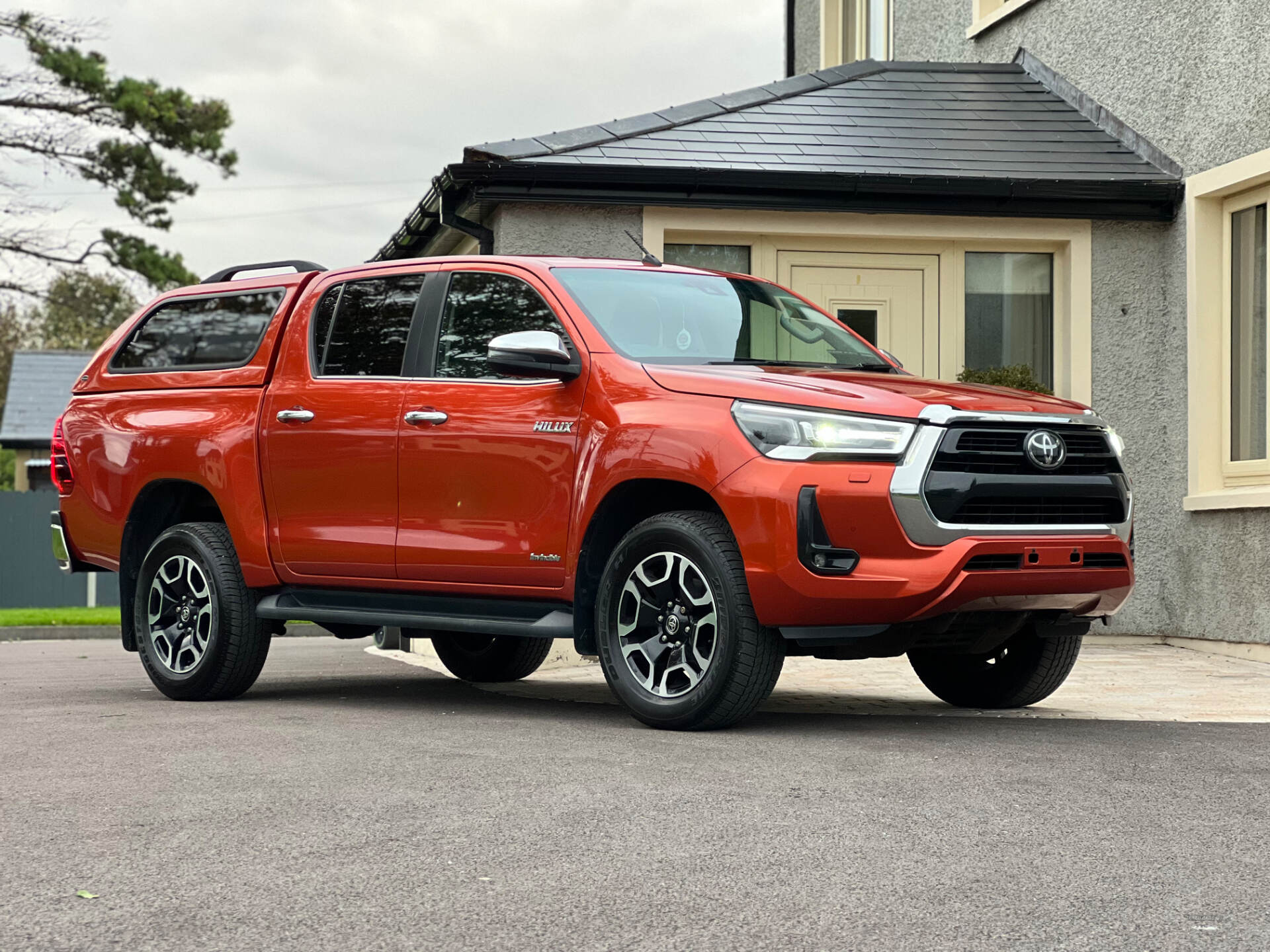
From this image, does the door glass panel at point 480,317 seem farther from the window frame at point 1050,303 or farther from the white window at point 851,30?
the white window at point 851,30

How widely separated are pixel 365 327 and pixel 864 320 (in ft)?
17.7

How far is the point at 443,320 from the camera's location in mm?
7574

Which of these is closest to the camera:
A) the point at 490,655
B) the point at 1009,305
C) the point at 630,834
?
the point at 630,834

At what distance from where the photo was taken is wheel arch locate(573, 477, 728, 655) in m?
6.69

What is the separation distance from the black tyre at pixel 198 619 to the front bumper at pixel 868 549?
9.39 feet

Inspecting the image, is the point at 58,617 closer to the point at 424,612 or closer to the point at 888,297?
Result: the point at 888,297

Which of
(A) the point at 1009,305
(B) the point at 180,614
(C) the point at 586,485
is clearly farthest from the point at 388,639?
(A) the point at 1009,305

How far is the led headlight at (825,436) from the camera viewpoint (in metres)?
6.08

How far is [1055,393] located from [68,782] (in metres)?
8.55

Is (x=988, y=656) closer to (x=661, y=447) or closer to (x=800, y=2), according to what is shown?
(x=661, y=447)

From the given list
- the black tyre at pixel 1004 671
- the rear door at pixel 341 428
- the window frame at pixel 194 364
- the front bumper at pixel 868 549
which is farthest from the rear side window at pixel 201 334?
the black tyre at pixel 1004 671

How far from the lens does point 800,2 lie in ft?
69.1

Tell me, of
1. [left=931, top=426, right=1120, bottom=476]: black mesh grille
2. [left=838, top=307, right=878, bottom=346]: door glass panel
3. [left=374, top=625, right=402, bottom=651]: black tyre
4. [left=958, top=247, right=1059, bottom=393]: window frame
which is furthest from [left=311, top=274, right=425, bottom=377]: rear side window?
[left=958, top=247, right=1059, bottom=393]: window frame

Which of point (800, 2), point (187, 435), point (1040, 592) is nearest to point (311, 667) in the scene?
point (187, 435)
